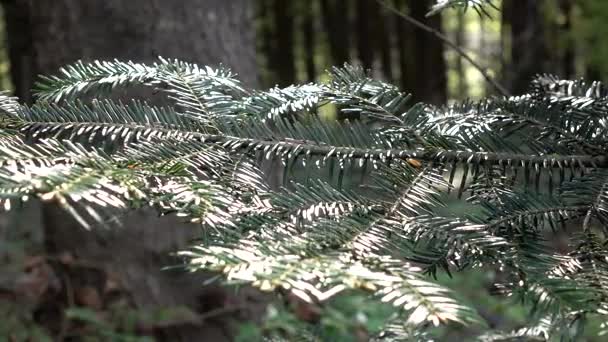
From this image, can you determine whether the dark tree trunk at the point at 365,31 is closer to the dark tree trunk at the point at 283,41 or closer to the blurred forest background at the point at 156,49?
the dark tree trunk at the point at 283,41

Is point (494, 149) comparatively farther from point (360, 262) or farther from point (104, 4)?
point (104, 4)

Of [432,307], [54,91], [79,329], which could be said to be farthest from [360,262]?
[79,329]

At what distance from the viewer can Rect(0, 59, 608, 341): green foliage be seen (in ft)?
1.44

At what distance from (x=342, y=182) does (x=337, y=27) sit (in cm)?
883

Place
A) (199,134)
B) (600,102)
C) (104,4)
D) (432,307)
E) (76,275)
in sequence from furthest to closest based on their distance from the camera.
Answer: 1. (76,275)
2. (104,4)
3. (600,102)
4. (199,134)
5. (432,307)

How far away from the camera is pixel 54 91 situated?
702 millimetres

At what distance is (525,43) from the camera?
5078 millimetres

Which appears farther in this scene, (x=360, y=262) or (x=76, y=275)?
(x=76, y=275)

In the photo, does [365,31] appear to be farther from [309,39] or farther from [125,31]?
[125,31]

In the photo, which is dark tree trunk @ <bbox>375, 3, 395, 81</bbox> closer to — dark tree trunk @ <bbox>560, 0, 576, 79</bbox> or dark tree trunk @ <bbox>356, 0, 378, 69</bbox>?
dark tree trunk @ <bbox>356, 0, 378, 69</bbox>

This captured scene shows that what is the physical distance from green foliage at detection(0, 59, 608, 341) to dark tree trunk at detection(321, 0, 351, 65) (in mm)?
8431

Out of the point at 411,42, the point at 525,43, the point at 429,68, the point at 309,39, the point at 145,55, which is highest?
the point at 309,39

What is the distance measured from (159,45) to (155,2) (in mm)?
127

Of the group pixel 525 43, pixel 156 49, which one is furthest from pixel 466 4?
pixel 525 43
